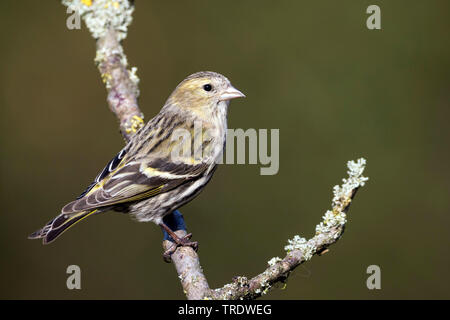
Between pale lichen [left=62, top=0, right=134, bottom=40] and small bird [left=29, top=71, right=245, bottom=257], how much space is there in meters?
0.77

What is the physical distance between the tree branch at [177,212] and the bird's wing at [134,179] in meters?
0.33

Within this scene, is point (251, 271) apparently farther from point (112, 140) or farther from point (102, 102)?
point (102, 102)

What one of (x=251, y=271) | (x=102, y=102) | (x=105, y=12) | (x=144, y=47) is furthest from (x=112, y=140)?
(x=251, y=271)

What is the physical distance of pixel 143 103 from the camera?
199 inches

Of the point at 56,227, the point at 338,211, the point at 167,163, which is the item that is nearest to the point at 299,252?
the point at 338,211

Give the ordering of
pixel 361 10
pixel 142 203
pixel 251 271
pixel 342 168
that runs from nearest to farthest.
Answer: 1. pixel 142 203
2. pixel 251 271
3. pixel 342 168
4. pixel 361 10

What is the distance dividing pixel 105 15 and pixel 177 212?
1.52 m

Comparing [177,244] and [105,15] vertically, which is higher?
[105,15]

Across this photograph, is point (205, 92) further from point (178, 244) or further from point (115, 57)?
point (178, 244)

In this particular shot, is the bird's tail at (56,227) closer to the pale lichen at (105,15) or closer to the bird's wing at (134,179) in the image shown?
the bird's wing at (134,179)

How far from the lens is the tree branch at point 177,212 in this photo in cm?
236

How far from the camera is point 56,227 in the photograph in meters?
2.76

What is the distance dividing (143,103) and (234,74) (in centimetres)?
95

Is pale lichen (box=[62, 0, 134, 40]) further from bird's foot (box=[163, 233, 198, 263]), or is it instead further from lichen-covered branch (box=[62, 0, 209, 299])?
bird's foot (box=[163, 233, 198, 263])
